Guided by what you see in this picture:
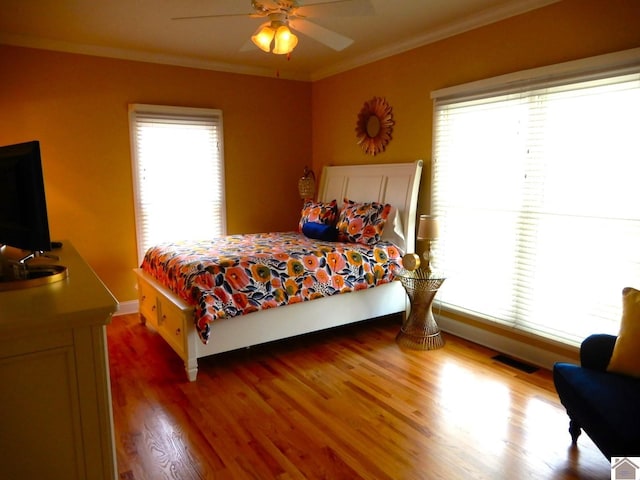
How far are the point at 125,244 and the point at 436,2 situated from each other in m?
3.52

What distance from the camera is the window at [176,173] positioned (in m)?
4.39

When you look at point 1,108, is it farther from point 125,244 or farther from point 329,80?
point 329,80

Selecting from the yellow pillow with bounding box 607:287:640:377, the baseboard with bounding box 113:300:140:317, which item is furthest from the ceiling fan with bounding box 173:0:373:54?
the baseboard with bounding box 113:300:140:317

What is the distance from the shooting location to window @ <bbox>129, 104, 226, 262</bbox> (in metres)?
4.39

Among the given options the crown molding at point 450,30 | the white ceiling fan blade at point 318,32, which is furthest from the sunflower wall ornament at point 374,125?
the white ceiling fan blade at point 318,32

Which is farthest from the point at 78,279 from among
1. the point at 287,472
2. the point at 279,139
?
the point at 279,139

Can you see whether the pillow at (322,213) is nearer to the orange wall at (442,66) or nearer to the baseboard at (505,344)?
the orange wall at (442,66)

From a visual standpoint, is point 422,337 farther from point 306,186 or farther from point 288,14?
point 288,14

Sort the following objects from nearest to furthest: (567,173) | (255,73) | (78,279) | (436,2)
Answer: (78,279)
(567,173)
(436,2)
(255,73)

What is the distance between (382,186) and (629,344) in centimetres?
260

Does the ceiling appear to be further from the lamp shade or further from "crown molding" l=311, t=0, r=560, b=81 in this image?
the lamp shade

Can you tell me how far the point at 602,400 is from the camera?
1913 mm

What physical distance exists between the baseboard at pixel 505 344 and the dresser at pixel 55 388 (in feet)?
9.46

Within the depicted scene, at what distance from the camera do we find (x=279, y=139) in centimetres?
527
